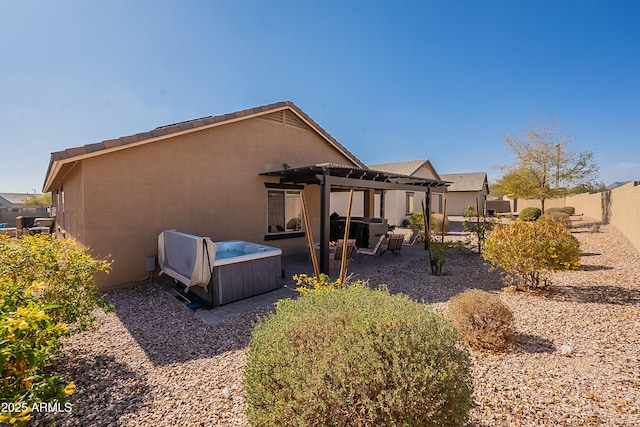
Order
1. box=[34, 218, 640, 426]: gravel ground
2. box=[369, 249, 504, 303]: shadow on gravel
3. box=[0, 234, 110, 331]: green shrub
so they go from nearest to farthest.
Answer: box=[34, 218, 640, 426]: gravel ground < box=[0, 234, 110, 331]: green shrub < box=[369, 249, 504, 303]: shadow on gravel

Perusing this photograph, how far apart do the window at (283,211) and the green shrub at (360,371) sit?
25.8 ft

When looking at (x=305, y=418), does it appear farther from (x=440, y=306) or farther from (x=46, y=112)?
(x=46, y=112)

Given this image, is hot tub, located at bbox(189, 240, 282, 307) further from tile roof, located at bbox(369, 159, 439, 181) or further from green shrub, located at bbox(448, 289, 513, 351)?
tile roof, located at bbox(369, 159, 439, 181)

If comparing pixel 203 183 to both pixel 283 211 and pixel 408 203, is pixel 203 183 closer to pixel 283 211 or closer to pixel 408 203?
pixel 283 211

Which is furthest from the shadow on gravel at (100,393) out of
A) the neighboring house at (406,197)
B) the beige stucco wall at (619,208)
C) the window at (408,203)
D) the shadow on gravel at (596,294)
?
the window at (408,203)

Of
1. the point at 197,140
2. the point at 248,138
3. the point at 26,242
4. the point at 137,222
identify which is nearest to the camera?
the point at 26,242

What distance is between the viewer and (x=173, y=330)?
15.5 ft

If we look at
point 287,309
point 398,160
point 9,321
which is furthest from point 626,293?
point 398,160

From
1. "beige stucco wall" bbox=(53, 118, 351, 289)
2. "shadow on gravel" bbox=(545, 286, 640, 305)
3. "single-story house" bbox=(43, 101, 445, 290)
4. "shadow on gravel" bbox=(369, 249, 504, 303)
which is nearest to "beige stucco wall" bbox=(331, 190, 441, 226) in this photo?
"single-story house" bbox=(43, 101, 445, 290)

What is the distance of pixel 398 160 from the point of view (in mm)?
27938

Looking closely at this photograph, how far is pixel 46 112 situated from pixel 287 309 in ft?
41.8

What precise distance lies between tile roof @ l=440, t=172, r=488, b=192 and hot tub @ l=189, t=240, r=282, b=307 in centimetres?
3148

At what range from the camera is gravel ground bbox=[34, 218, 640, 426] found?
2668mm

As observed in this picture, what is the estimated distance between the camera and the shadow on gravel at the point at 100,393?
8.78 ft
